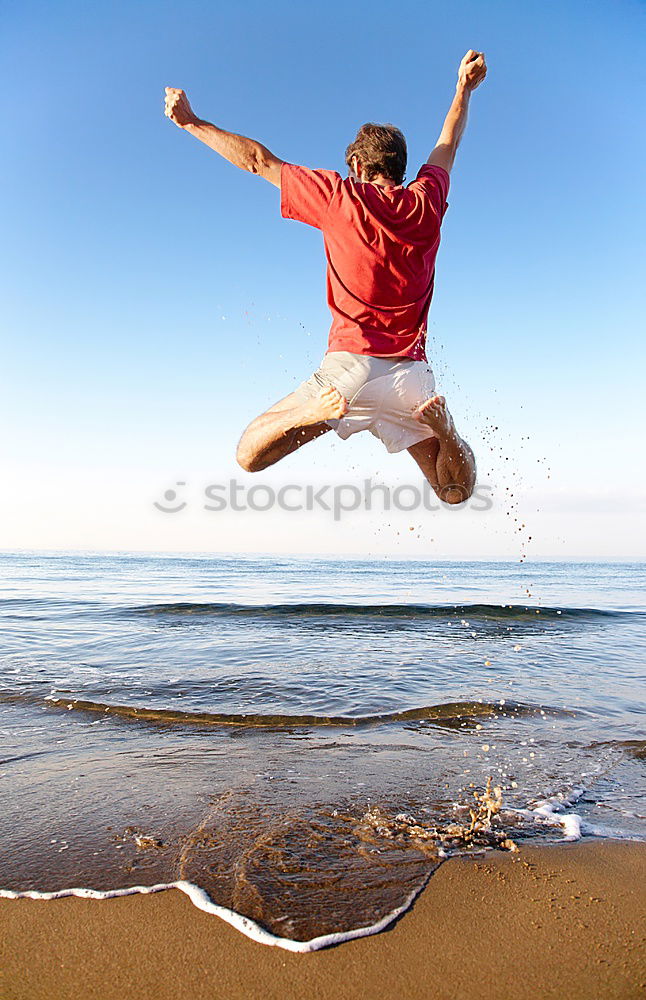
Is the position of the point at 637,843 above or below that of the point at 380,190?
below

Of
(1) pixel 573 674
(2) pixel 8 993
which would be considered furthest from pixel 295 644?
(2) pixel 8 993

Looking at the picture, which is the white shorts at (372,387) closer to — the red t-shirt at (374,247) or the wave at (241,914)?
the red t-shirt at (374,247)

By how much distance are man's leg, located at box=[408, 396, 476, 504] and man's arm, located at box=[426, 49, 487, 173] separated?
1.48m

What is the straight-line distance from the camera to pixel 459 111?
13.2ft

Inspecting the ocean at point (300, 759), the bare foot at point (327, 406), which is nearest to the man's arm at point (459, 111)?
the bare foot at point (327, 406)

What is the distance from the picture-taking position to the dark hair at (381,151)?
377 cm

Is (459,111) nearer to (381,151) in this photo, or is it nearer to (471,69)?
(471,69)

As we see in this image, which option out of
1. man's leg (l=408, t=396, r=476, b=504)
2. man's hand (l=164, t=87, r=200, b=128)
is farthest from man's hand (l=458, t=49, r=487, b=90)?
man's leg (l=408, t=396, r=476, b=504)

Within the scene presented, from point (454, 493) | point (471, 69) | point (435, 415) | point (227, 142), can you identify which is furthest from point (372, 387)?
point (471, 69)

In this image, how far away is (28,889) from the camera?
302 centimetres

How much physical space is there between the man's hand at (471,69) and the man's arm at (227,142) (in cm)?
125

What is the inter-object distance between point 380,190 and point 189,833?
3693 millimetres

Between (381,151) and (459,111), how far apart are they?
67cm

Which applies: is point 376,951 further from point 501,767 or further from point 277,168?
point 277,168
